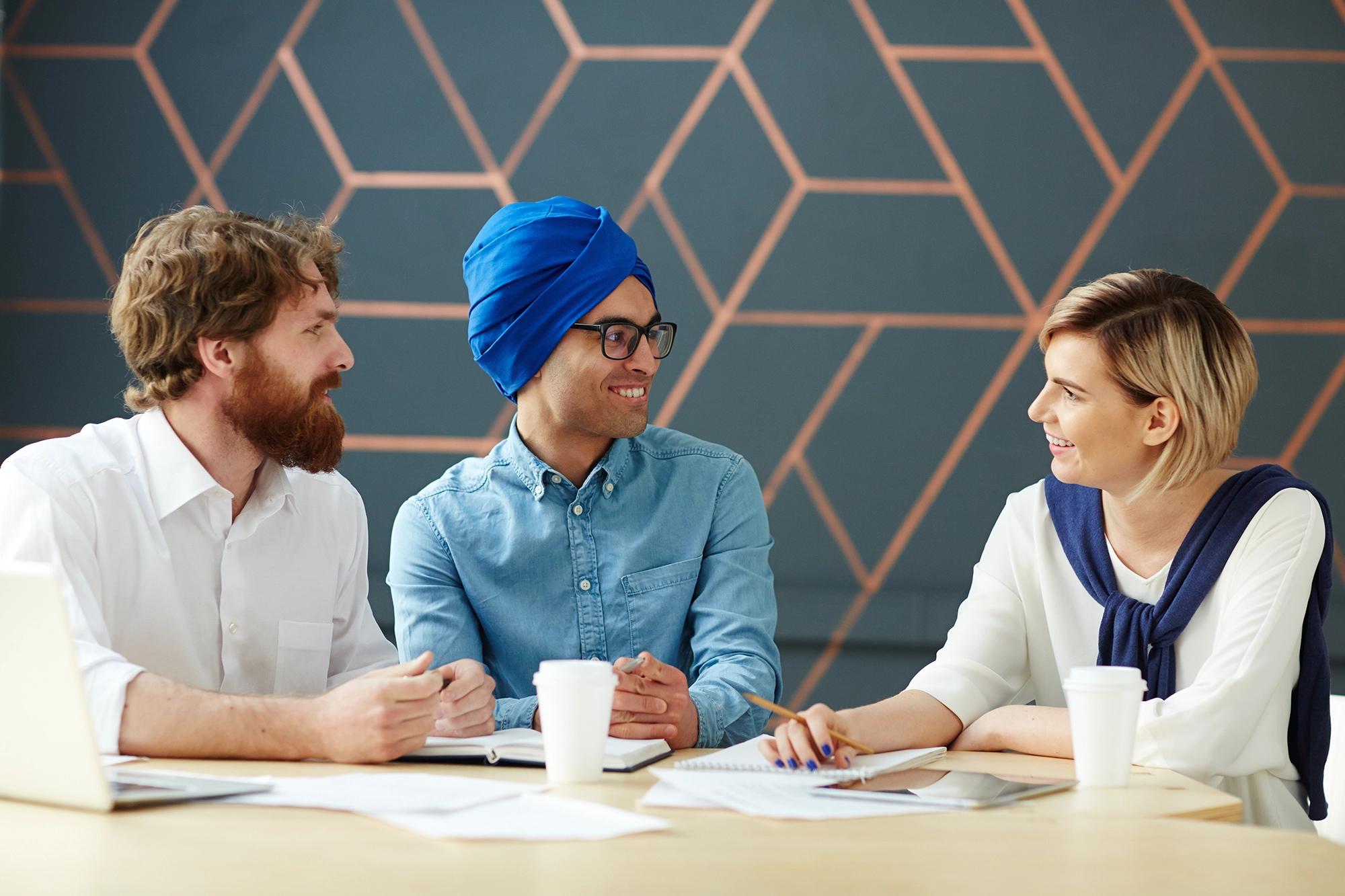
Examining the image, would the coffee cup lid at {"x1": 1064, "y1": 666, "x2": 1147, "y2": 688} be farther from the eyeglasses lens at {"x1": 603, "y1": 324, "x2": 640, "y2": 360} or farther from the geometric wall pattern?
the geometric wall pattern

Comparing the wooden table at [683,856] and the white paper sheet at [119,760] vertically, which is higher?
the white paper sheet at [119,760]

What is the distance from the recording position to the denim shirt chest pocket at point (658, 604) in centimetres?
171

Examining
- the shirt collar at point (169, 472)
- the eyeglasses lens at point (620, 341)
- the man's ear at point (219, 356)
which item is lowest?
the shirt collar at point (169, 472)

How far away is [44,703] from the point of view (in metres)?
0.90

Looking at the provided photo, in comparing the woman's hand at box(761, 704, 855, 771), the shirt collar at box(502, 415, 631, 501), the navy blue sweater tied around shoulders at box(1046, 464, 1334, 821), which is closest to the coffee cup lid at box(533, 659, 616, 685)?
the woman's hand at box(761, 704, 855, 771)

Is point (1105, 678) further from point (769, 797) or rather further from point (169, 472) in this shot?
point (169, 472)

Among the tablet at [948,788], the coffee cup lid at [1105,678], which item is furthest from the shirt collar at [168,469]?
the coffee cup lid at [1105,678]

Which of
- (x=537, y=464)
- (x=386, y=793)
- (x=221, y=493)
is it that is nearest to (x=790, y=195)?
(x=537, y=464)

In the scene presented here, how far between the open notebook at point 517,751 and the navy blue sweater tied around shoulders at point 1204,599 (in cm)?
65

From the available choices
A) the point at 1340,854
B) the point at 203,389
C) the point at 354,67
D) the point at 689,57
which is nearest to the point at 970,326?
the point at 689,57

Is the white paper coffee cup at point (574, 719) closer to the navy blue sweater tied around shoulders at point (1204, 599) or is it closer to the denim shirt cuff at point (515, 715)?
the denim shirt cuff at point (515, 715)

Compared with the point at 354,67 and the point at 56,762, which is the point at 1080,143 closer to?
the point at 354,67

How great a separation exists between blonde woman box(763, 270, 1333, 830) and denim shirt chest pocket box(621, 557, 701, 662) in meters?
0.38

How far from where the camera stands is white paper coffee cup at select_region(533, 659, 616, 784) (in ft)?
3.48
